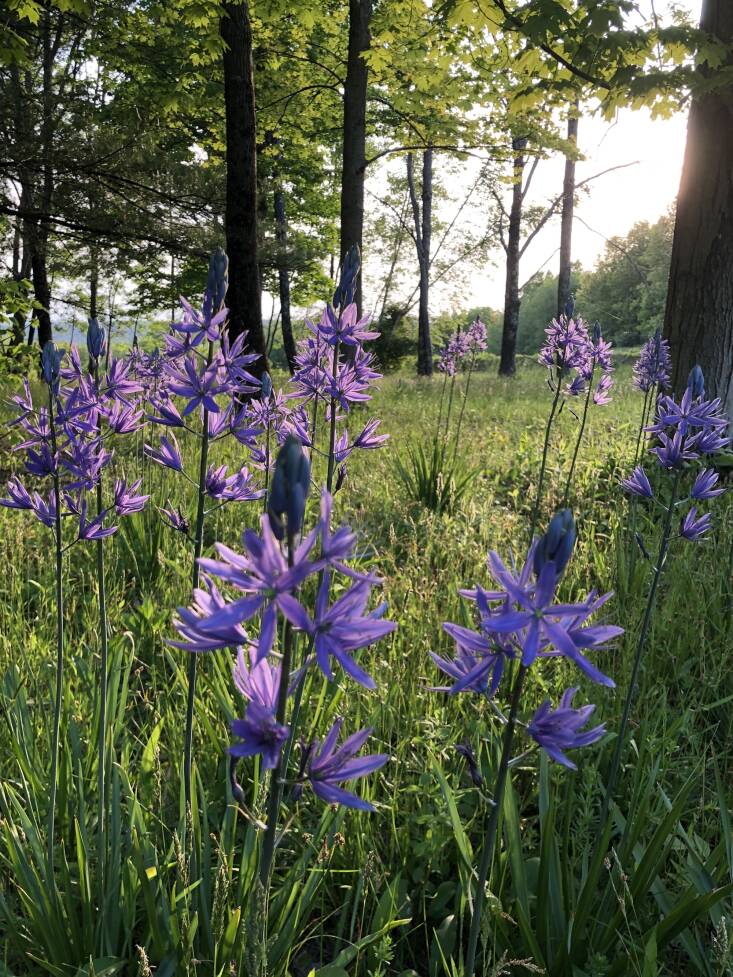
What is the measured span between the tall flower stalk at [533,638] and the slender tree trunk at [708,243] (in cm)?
503

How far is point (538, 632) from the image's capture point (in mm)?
894

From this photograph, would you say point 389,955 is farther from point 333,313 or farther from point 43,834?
point 333,313

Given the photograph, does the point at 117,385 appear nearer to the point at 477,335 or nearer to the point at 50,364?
the point at 50,364

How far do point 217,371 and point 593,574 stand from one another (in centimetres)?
277

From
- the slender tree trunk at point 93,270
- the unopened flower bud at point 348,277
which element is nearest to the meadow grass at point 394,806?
the unopened flower bud at point 348,277

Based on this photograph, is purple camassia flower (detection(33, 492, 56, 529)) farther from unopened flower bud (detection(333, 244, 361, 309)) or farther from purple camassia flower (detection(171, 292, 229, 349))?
unopened flower bud (detection(333, 244, 361, 309))

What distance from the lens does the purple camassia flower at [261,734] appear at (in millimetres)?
787

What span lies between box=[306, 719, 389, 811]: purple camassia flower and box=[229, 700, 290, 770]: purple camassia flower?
0.24 ft

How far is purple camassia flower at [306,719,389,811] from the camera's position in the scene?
838mm

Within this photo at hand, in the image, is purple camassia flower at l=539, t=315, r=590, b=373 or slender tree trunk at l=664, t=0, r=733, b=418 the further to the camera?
slender tree trunk at l=664, t=0, r=733, b=418

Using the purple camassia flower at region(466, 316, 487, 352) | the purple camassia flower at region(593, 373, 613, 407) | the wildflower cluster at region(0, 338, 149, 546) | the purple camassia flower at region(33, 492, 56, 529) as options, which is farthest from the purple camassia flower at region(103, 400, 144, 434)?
the purple camassia flower at region(466, 316, 487, 352)

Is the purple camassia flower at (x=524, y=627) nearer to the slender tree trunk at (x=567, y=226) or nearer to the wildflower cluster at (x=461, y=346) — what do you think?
the wildflower cluster at (x=461, y=346)

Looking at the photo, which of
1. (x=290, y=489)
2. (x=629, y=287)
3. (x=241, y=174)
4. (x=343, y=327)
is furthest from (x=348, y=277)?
(x=629, y=287)

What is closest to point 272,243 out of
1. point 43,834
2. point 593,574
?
point 593,574
